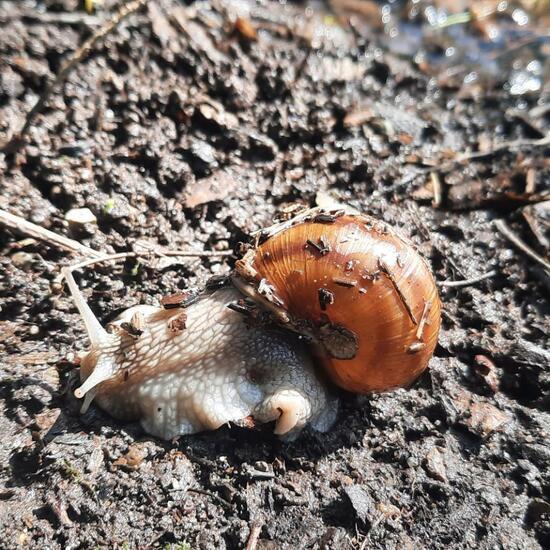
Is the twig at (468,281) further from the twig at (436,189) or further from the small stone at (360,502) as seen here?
the small stone at (360,502)

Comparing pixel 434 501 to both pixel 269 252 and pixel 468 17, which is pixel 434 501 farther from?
pixel 468 17

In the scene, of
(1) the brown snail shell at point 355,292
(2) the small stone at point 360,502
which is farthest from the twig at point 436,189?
(2) the small stone at point 360,502

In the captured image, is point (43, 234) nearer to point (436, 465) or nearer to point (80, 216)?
point (80, 216)

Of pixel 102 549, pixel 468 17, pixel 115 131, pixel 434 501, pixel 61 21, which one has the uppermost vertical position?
pixel 468 17

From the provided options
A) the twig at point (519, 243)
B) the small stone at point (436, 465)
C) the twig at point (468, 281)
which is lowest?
the small stone at point (436, 465)

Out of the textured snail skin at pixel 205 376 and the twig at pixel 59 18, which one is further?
the twig at pixel 59 18

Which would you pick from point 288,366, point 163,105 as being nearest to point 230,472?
point 288,366

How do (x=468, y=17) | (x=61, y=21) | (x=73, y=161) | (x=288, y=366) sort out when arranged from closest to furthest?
(x=288, y=366)
(x=73, y=161)
(x=61, y=21)
(x=468, y=17)
